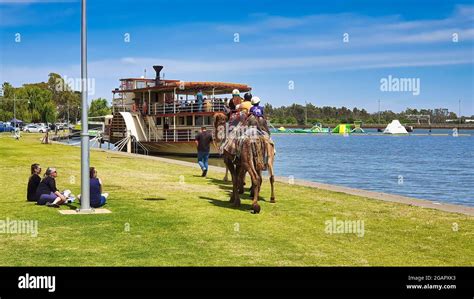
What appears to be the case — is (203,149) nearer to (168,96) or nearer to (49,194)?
(49,194)

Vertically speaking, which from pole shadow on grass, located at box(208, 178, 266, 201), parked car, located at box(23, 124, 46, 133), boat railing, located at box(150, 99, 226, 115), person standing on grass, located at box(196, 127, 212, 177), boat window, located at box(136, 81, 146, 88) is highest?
boat window, located at box(136, 81, 146, 88)

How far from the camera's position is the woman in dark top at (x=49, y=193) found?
41.7ft

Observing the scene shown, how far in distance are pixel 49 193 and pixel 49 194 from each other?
39 mm

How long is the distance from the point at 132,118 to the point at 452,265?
4438 centimetres

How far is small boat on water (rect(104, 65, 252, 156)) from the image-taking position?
43.6 meters

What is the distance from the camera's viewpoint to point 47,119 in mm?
114875

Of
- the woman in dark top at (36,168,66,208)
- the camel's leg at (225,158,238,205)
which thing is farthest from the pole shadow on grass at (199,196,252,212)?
the woman in dark top at (36,168,66,208)

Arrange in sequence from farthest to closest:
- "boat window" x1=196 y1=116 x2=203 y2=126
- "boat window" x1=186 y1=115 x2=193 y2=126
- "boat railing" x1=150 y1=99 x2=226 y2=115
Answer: "boat window" x1=186 y1=115 x2=193 y2=126 < "boat window" x1=196 y1=116 x2=203 y2=126 < "boat railing" x1=150 y1=99 x2=226 y2=115

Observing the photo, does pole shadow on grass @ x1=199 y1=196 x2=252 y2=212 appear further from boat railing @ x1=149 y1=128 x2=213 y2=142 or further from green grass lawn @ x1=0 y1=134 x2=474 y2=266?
boat railing @ x1=149 y1=128 x2=213 y2=142

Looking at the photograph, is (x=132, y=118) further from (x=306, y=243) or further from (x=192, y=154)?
(x=306, y=243)

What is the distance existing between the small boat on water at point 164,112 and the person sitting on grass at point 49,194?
93.5 feet

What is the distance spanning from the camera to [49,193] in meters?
12.9

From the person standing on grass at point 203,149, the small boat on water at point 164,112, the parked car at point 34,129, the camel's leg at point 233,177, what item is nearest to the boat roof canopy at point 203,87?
the small boat on water at point 164,112

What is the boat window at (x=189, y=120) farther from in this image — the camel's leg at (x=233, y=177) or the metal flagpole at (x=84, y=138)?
the metal flagpole at (x=84, y=138)
